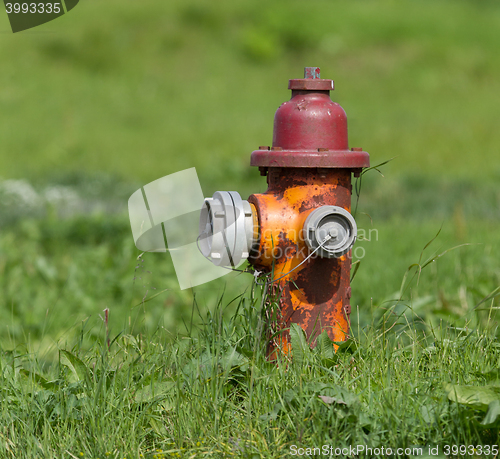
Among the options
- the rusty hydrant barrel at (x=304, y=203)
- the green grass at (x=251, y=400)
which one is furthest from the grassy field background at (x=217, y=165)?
the rusty hydrant barrel at (x=304, y=203)

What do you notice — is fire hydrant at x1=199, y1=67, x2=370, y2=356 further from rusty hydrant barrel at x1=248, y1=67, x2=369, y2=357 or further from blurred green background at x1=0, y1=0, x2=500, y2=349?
blurred green background at x1=0, y1=0, x2=500, y2=349

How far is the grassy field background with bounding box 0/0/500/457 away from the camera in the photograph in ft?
5.98

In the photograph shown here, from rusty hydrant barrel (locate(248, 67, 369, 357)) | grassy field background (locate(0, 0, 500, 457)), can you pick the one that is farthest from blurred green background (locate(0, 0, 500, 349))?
rusty hydrant barrel (locate(248, 67, 369, 357))

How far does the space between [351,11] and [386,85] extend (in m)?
4.73

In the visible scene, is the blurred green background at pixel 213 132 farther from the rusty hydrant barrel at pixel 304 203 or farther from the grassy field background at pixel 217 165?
the rusty hydrant barrel at pixel 304 203

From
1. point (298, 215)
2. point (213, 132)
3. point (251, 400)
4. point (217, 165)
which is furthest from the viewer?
point (213, 132)

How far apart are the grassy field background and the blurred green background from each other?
37 mm

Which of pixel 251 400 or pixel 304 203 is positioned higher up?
pixel 304 203

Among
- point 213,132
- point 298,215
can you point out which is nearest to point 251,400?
point 298,215

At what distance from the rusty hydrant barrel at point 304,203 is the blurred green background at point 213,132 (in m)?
0.18

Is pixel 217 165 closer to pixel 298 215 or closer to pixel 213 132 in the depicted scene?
pixel 213 132

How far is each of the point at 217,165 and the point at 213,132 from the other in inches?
75.2

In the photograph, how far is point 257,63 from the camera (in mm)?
14656

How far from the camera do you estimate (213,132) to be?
10.4 metres
